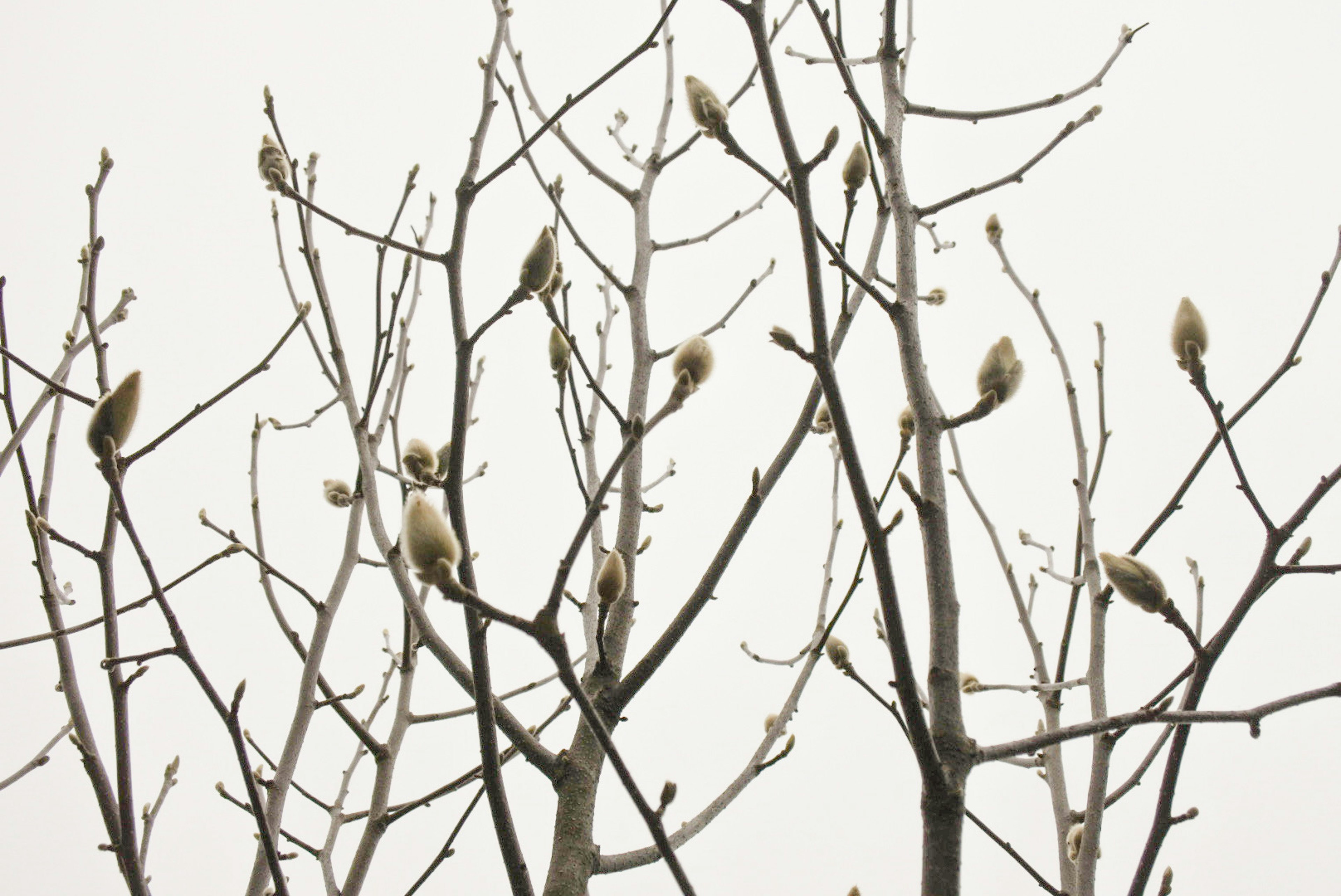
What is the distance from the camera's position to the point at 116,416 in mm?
970

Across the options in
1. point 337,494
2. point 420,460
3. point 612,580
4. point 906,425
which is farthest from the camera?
point 337,494

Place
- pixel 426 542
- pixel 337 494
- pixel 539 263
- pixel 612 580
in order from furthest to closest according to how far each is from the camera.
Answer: pixel 337 494 < pixel 539 263 < pixel 612 580 < pixel 426 542

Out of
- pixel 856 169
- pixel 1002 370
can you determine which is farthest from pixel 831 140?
pixel 1002 370

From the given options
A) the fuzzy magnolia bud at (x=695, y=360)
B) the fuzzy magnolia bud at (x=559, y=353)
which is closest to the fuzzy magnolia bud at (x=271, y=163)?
the fuzzy magnolia bud at (x=559, y=353)

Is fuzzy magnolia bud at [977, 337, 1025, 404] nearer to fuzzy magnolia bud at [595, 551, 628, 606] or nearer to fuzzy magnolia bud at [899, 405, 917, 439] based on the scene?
fuzzy magnolia bud at [899, 405, 917, 439]

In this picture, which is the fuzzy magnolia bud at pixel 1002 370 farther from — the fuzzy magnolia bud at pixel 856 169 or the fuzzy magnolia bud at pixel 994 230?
the fuzzy magnolia bud at pixel 994 230

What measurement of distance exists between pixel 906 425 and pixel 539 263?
625 mm

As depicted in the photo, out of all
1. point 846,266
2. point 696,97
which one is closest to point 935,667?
point 846,266

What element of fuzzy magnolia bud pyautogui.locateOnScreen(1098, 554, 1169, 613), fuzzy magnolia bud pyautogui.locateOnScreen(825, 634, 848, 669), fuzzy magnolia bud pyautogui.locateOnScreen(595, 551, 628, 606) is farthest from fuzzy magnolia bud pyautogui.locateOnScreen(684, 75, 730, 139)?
fuzzy magnolia bud pyautogui.locateOnScreen(825, 634, 848, 669)

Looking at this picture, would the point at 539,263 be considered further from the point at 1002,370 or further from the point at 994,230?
the point at 994,230

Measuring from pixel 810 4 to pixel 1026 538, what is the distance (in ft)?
4.66

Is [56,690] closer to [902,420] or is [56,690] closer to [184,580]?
[184,580]

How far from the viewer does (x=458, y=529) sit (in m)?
0.92

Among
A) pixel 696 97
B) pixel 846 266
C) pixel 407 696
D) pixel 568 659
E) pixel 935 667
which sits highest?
pixel 696 97
